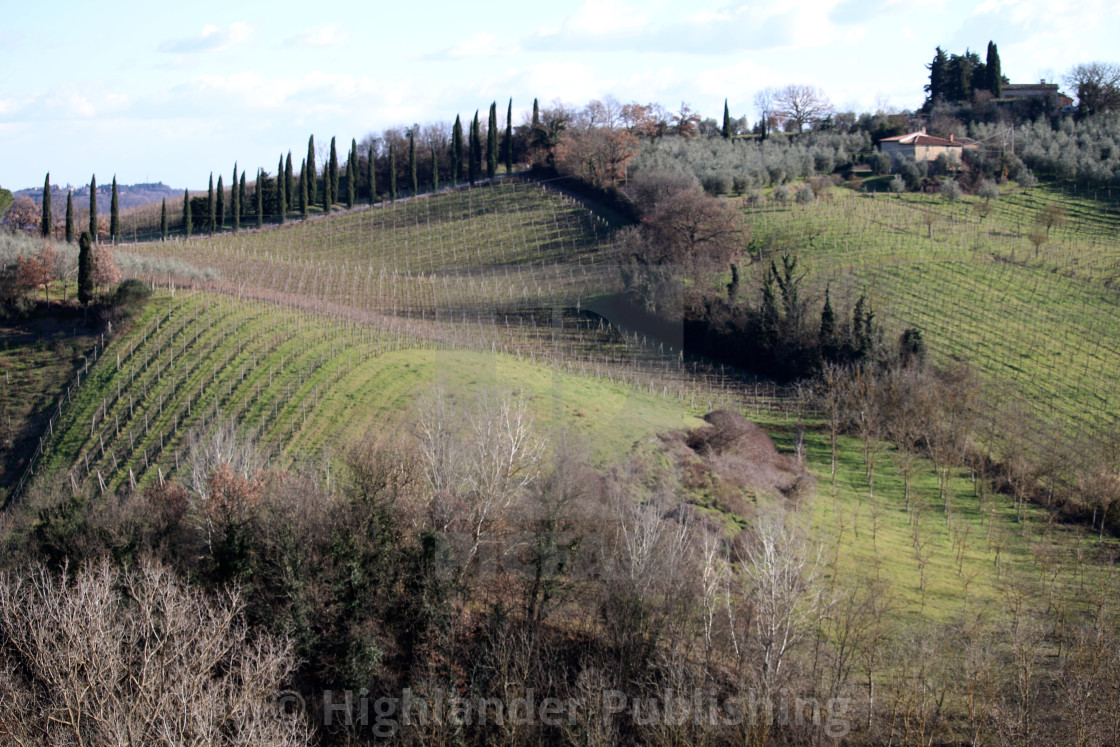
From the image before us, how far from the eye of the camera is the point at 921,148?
7212 centimetres

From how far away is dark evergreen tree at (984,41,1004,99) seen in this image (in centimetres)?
8781

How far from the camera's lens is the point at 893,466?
3325 cm

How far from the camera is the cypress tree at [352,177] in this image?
70.9 meters

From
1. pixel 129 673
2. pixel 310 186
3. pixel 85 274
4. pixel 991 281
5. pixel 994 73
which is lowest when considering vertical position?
pixel 129 673

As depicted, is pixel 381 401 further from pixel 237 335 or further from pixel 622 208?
pixel 622 208

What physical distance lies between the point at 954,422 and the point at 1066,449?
415 cm

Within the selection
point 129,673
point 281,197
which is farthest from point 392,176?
point 129,673

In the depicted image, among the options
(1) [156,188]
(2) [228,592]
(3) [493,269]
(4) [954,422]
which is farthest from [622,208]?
(1) [156,188]

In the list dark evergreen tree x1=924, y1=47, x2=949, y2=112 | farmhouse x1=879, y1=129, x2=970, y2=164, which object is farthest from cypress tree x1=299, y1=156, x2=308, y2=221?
dark evergreen tree x1=924, y1=47, x2=949, y2=112

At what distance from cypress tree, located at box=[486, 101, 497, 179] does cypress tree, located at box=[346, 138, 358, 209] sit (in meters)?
11.3

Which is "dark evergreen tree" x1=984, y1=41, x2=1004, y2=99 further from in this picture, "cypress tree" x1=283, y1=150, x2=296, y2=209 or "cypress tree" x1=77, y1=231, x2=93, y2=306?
"cypress tree" x1=77, y1=231, x2=93, y2=306

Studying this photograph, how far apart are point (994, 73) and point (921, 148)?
24214mm

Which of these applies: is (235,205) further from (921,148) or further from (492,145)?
(921,148)

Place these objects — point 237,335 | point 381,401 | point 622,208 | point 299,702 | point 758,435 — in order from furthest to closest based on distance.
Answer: point 622,208
point 237,335
point 758,435
point 381,401
point 299,702
